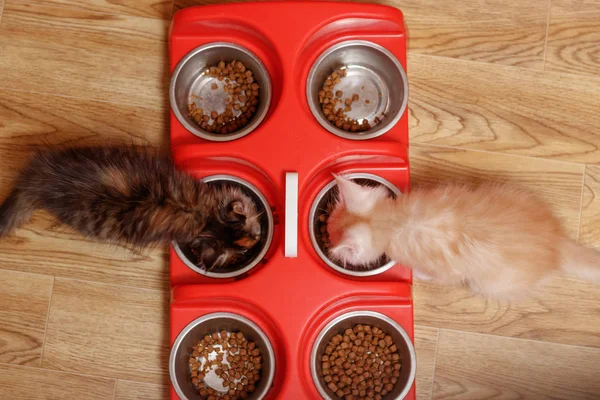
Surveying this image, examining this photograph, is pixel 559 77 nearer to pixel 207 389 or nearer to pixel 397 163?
pixel 397 163

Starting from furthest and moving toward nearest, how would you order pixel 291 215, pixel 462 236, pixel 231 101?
pixel 231 101
pixel 291 215
pixel 462 236

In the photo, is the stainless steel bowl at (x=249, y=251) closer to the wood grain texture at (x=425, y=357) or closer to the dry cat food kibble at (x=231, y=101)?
the dry cat food kibble at (x=231, y=101)

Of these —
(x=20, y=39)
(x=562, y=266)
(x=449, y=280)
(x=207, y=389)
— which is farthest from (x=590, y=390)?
(x=20, y=39)

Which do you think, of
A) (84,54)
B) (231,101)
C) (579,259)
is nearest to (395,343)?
(579,259)

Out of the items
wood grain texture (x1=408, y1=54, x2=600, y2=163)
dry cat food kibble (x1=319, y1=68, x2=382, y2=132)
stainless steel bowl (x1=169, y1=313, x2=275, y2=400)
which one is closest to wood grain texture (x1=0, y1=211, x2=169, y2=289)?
stainless steel bowl (x1=169, y1=313, x2=275, y2=400)

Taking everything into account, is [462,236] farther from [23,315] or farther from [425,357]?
[23,315]

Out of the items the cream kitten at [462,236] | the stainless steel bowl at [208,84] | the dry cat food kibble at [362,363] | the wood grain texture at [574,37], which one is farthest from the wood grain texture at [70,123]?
the wood grain texture at [574,37]
